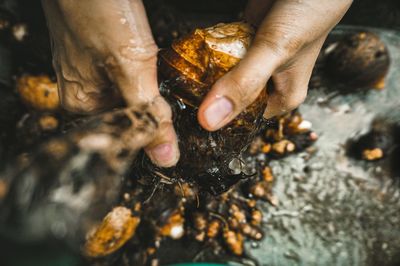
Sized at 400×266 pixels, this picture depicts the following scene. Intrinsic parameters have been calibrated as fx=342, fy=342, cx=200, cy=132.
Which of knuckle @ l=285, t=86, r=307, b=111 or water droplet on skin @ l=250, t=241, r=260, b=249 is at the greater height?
knuckle @ l=285, t=86, r=307, b=111

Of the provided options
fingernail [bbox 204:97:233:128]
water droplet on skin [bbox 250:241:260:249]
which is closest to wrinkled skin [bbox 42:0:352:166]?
fingernail [bbox 204:97:233:128]

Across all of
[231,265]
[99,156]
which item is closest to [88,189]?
[99,156]

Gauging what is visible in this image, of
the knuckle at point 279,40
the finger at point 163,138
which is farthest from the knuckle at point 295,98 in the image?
the finger at point 163,138

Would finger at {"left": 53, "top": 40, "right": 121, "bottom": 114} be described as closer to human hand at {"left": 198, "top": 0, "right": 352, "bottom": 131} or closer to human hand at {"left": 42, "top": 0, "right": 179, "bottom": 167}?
human hand at {"left": 42, "top": 0, "right": 179, "bottom": 167}

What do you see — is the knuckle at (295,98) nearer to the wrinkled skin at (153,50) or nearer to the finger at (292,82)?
the finger at (292,82)

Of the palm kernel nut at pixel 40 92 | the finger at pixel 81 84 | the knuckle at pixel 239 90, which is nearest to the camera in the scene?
the knuckle at pixel 239 90

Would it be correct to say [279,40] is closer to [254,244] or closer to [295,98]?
[295,98]

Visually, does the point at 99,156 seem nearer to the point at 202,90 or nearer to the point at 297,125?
the point at 202,90
